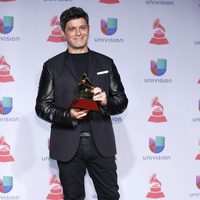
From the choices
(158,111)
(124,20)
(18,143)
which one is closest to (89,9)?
(124,20)

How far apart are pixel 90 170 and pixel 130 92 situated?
2.36ft

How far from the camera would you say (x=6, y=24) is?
2213mm

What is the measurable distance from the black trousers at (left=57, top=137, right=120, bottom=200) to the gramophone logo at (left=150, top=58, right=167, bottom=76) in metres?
0.82

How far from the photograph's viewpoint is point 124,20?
2.30 meters

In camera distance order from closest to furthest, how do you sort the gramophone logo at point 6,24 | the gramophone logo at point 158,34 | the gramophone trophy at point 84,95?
the gramophone trophy at point 84,95
the gramophone logo at point 6,24
the gramophone logo at point 158,34

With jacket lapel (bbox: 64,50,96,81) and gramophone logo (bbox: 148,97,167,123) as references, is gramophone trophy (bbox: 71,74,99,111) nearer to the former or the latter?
jacket lapel (bbox: 64,50,96,81)

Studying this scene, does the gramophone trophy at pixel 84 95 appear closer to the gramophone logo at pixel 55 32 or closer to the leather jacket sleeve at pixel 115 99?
the leather jacket sleeve at pixel 115 99

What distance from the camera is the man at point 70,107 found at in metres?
1.65

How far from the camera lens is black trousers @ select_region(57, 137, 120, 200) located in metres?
1.67

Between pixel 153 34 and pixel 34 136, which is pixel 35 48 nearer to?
pixel 34 136

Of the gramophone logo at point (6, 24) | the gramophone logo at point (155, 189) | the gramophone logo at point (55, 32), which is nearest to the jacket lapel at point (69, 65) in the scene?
the gramophone logo at point (55, 32)

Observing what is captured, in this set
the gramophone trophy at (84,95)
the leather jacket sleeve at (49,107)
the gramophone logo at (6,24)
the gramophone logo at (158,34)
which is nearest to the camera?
the gramophone trophy at (84,95)

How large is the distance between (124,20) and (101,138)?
951mm

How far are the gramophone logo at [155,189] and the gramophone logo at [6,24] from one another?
4.37 ft
